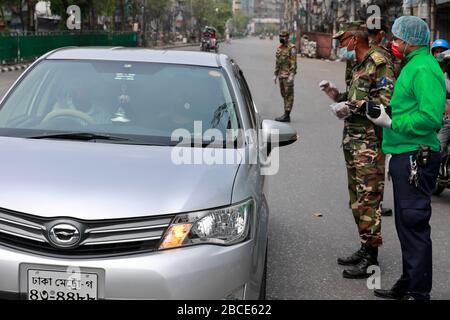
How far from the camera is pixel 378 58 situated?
5000mm

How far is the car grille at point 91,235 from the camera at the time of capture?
3.06 metres

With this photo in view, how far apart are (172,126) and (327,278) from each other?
1753 millimetres

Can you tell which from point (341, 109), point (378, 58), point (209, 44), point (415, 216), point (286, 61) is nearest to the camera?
point (415, 216)

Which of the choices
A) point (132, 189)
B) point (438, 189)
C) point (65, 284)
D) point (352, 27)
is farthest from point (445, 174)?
point (65, 284)

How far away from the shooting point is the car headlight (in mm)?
3170

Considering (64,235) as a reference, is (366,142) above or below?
above

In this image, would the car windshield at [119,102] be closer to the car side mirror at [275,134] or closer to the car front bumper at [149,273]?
the car side mirror at [275,134]

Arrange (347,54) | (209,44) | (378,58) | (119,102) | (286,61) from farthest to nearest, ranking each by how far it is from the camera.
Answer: (209,44)
(286,61)
(347,54)
(378,58)
(119,102)

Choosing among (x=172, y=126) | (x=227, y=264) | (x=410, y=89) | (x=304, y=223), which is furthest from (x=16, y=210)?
(x=304, y=223)

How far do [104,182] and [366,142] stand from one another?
7.92 ft

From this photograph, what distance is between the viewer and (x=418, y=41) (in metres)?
4.18

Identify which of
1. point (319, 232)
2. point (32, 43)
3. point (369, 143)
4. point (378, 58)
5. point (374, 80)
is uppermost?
point (378, 58)

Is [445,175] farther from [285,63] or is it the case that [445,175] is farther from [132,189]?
[285,63]
